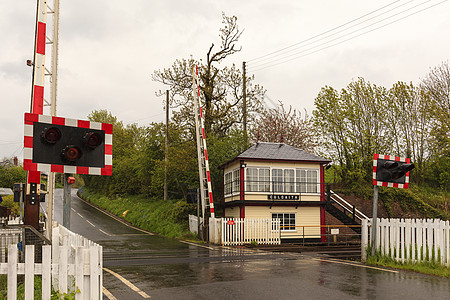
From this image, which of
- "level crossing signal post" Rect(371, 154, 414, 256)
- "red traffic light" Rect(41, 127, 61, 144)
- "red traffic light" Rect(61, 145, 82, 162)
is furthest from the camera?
"level crossing signal post" Rect(371, 154, 414, 256)

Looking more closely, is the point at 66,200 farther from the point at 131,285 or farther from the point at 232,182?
the point at 232,182

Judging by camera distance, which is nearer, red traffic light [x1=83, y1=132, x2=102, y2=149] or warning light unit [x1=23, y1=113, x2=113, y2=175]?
warning light unit [x1=23, y1=113, x2=113, y2=175]

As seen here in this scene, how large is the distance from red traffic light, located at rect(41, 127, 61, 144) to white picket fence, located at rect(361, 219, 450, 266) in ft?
31.1

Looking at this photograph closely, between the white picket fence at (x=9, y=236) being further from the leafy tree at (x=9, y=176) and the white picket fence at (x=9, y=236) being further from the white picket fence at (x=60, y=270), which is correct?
the leafy tree at (x=9, y=176)

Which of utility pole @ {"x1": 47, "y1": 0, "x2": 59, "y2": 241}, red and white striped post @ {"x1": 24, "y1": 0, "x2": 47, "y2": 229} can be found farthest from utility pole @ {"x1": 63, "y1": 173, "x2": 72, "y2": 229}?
utility pole @ {"x1": 47, "y1": 0, "x2": 59, "y2": 241}

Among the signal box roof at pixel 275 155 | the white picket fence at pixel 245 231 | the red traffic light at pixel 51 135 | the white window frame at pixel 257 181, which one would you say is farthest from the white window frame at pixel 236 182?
the red traffic light at pixel 51 135

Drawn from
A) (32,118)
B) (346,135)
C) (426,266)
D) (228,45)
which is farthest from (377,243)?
(228,45)

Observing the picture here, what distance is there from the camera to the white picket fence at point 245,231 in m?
23.2

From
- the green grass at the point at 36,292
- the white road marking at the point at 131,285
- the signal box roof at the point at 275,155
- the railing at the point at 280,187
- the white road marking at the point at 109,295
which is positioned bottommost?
the white road marking at the point at 131,285

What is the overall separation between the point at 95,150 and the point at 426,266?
9174 millimetres

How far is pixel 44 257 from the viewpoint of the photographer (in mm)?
5199

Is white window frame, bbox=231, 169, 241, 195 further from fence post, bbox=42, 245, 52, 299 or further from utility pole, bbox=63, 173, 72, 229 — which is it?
fence post, bbox=42, 245, 52, 299

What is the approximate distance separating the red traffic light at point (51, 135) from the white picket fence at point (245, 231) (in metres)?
16.9

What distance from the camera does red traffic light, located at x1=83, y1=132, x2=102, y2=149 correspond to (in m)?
6.88
